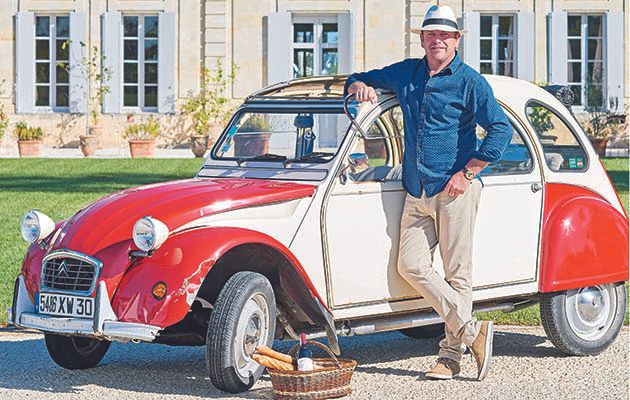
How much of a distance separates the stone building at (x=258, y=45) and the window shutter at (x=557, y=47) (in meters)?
0.02

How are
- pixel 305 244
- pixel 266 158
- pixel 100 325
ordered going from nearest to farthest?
pixel 100 325, pixel 305 244, pixel 266 158

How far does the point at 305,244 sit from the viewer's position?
6680 millimetres

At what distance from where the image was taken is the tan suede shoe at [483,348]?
6.89 metres

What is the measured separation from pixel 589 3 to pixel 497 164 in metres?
19.4

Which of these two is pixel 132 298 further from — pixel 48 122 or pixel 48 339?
pixel 48 122

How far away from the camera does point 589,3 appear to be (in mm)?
26125

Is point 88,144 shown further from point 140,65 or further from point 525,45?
point 525,45

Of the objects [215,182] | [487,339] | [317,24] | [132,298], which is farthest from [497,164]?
[317,24]

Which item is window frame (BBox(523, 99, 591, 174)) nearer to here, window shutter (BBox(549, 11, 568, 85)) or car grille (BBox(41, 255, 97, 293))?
car grille (BBox(41, 255, 97, 293))

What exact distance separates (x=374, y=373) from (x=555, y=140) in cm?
184

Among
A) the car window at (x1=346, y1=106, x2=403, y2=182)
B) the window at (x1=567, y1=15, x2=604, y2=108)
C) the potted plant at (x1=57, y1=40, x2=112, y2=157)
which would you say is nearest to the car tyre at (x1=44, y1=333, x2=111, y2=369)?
the car window at (x1=346, y1=106, x2=403, y2=182)

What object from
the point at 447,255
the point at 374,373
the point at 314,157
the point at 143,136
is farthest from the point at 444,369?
the point at 143,136

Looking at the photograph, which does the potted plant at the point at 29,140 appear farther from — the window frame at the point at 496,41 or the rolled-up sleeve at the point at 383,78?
the rolled-up sleeve at the point at 383,78

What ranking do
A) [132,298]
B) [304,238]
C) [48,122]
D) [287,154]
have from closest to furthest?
[132,298] < [304,238] < [287,154] < [48,122]
